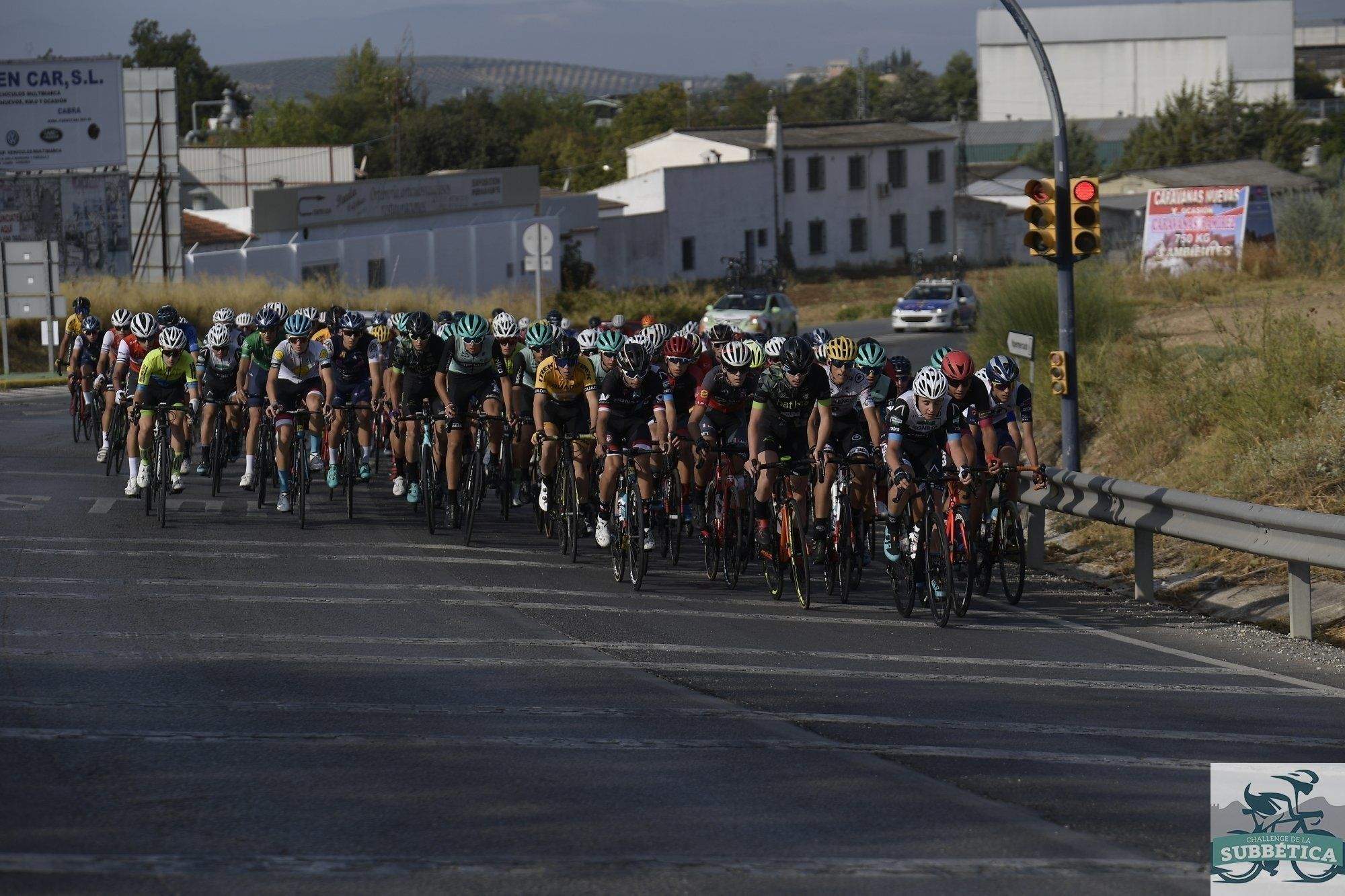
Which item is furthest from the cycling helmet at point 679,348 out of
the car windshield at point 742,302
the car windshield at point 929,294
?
the car windshield at point 929,294

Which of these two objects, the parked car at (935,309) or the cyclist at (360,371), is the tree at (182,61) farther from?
the cyclist at (360,371)

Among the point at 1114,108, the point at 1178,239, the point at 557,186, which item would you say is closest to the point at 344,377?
the point at 1178,239

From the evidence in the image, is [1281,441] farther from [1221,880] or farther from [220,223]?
[220,223]

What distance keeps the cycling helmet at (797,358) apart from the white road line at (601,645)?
2600 mm

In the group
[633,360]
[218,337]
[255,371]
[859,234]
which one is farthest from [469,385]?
[859,234]

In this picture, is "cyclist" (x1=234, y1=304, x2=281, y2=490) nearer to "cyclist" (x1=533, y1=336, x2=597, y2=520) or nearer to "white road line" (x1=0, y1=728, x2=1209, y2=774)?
"cyclist" (x1=533, y1=336, x2=597, y2=520)

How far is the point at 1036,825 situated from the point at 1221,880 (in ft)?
2.71

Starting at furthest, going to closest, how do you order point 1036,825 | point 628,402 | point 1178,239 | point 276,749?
point 1178,239 < point 628,402 < point 276,749 < point 1036,825

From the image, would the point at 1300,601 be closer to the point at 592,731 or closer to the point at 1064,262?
the point at 592,731

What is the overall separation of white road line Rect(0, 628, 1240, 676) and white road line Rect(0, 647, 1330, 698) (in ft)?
1.32

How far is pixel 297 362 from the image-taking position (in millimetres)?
16641

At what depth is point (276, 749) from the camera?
728 centimetres

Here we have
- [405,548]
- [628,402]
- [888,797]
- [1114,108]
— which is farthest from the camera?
[1114,108]

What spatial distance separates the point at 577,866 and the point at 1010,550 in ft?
26.0
